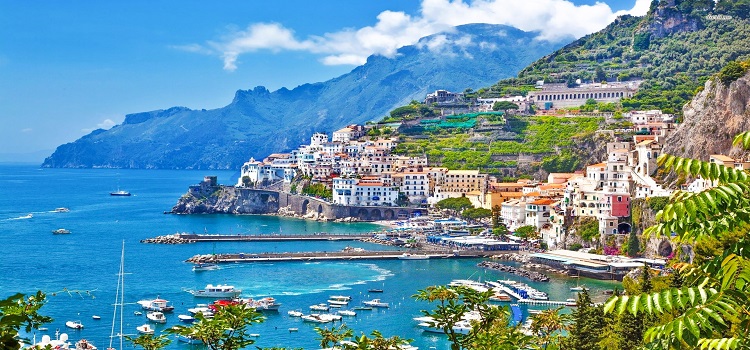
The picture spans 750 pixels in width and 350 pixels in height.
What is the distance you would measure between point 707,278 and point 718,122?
42.8m

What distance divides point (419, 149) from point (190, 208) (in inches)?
772

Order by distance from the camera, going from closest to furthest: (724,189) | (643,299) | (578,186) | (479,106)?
(643,299), (724,189), (578,186), (479,106)

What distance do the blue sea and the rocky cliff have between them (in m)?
12.6

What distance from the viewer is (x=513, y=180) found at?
61.2 m

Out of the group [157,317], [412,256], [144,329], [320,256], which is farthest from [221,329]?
[412,256]

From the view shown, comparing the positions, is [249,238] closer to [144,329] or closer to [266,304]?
[266,304]

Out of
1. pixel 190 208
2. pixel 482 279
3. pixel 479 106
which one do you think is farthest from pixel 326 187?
pixel 482 279

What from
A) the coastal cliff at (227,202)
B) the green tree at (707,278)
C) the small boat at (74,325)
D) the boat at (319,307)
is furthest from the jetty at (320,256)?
the green tree at (707,278)

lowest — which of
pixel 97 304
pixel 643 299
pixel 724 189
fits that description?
pixel 97 304

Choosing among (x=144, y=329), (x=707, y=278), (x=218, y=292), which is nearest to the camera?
(x=707, y=278)

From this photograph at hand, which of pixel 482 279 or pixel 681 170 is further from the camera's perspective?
pixel 482 279

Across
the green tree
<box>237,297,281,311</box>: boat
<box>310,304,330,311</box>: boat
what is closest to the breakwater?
<box>310,304,330,311</box>: boat

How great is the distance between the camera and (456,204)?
192ft

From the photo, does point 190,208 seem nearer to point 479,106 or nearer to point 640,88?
point 479,106
